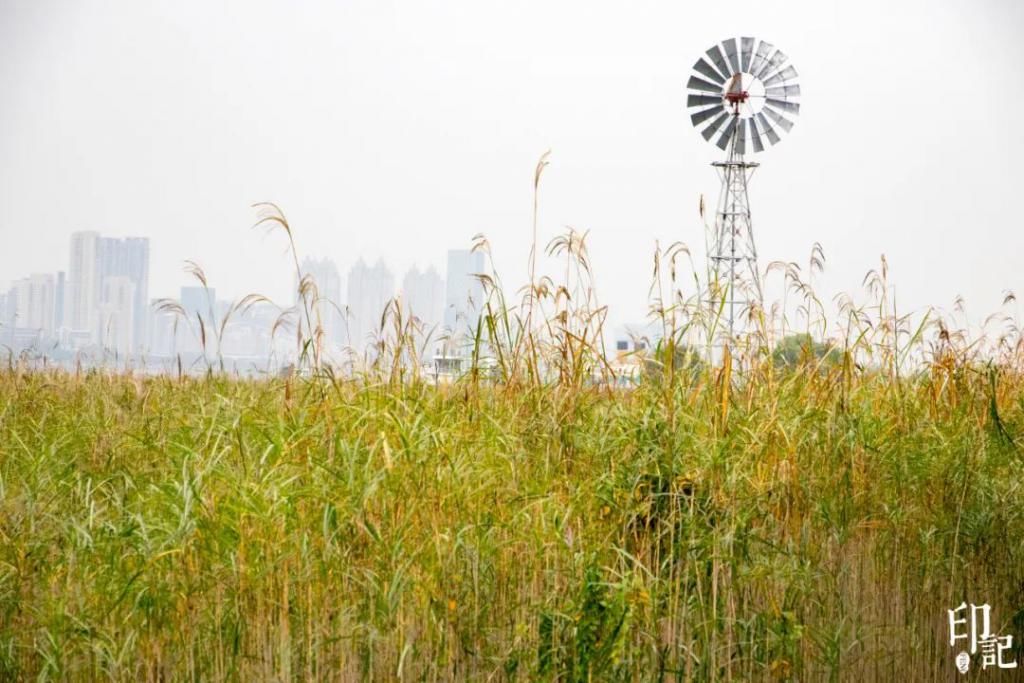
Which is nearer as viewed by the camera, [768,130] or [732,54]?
[732,54]

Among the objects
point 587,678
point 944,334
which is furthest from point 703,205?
point 944,334

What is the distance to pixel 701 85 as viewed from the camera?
17.9 metres

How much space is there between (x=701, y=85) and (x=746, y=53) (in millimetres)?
917

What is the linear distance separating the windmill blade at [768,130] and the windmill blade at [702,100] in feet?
2.47

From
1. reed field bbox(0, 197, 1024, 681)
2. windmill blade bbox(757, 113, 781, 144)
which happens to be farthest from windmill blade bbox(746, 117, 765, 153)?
reed field bbox(0, 197, 1024, 681)

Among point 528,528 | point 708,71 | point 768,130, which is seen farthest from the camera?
point 768,130

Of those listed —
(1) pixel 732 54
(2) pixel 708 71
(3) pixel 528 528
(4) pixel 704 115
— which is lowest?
(3) pixel 528 528

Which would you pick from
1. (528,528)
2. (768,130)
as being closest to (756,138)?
(768,130)

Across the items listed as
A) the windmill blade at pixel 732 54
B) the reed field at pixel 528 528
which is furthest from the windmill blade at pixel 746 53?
the reed field at pixel 528 528

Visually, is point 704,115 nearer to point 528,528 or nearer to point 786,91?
point 786,91

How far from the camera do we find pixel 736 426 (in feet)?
12.6

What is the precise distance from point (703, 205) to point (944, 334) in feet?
7.09

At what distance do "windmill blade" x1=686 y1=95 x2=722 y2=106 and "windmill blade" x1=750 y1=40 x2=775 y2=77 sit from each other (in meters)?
0.72

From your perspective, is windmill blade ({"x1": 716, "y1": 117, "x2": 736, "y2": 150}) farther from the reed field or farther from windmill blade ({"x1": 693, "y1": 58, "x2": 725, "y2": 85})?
the reed field
